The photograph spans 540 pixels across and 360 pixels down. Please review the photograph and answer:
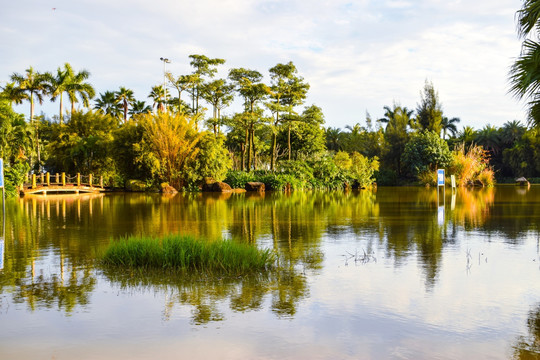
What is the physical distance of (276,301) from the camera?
6.75 metres

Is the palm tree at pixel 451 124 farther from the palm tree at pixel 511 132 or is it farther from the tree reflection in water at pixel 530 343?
the tree reflection in water at pixel 530 343

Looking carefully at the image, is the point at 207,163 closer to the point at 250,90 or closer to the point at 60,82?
the point at 250,90

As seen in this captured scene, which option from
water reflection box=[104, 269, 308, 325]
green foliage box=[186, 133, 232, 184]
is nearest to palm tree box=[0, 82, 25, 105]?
green foliage box=[186, 133, 232, 184]

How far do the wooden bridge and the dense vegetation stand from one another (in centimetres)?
157

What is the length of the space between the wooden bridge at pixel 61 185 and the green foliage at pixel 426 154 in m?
30.4

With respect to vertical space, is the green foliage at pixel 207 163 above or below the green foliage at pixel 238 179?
above

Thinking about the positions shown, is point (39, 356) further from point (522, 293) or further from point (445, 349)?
point (522, 293)

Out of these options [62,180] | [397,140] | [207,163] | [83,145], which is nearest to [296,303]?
[207,163]

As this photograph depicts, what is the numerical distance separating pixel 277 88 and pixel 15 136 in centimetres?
2248

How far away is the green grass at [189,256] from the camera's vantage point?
335 inches

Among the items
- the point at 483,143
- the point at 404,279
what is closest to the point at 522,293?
the point at 404,279

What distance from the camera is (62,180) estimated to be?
3903 cm

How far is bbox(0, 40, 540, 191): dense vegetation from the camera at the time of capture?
132ft

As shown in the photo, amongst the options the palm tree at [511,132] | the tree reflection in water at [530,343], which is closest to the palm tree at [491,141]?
the palm tree at [511,132]
